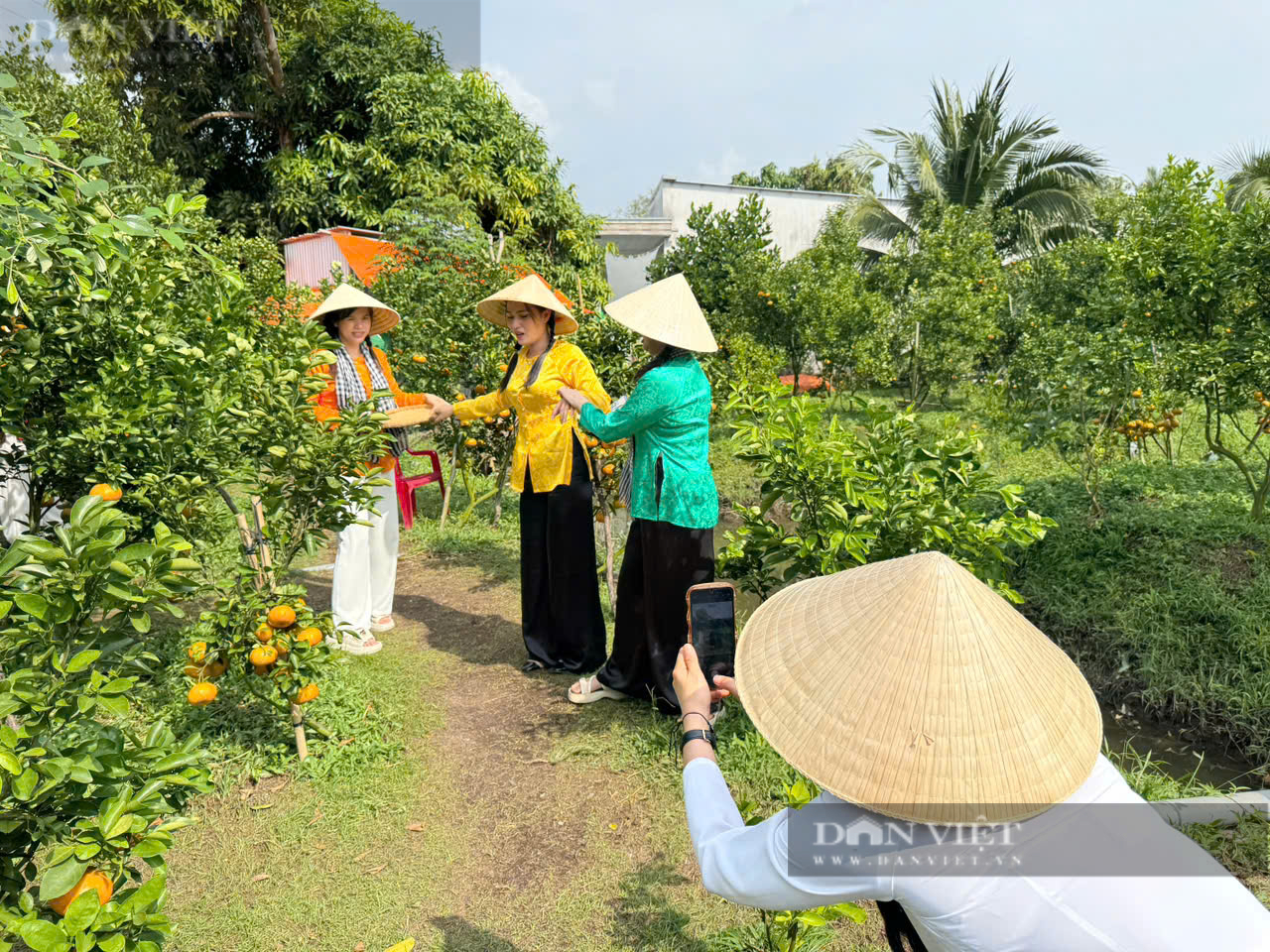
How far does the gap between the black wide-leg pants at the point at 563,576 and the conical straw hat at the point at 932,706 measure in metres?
2.63

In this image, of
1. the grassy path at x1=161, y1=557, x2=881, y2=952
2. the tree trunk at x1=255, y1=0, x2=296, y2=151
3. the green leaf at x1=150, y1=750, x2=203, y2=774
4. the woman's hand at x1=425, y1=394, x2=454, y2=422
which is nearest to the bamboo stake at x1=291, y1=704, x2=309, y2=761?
the grassy path at x1=161, y1=557, x2=881, y2=952

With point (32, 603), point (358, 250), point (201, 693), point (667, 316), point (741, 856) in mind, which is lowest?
point (201, 693)

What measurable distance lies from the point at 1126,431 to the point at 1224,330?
1.77 m

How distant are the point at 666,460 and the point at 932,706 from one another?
218cm

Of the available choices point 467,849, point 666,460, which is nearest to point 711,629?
point 666,460

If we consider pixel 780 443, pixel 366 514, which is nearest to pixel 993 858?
pixel 780 443

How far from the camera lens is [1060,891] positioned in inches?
41.6

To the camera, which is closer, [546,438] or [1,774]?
[1,774]

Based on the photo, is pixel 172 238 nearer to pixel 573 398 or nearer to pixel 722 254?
pixel 573 398

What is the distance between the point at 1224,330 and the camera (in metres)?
4.76

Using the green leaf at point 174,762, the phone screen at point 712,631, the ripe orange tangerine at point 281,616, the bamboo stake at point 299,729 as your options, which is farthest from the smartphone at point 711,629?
the bamboo stake at point 299,729

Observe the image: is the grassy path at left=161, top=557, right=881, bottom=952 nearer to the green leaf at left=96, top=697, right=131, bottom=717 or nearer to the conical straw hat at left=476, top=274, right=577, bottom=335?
the green leaf at left=96, top=697, right=131, bottom=717

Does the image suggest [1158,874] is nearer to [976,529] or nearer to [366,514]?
[976,529]

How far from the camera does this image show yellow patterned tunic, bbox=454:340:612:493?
378cm
